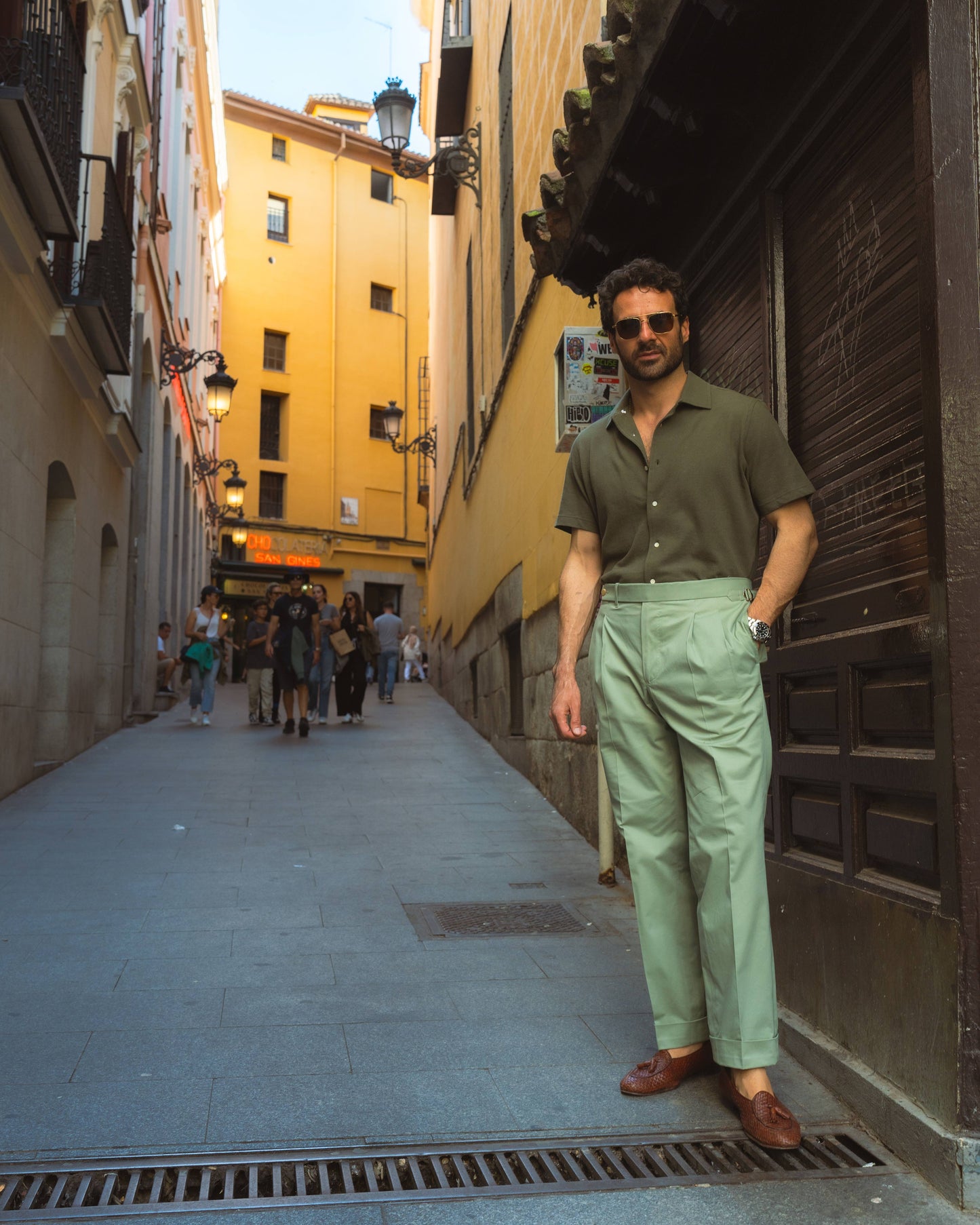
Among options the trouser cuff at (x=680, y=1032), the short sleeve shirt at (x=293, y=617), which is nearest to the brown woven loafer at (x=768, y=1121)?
the trouser cuff at (x=680, y=1032)

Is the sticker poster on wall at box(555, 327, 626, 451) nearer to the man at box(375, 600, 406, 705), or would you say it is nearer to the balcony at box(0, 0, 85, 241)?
the balcony at box(0, 0, 85, 241)

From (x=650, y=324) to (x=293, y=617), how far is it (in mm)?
10679

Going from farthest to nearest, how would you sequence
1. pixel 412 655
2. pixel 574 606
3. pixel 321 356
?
1. pixel 321 356
2. pixel 412 655
3. pixel 574 606

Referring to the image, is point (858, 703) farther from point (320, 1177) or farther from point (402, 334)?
point (402, 334)

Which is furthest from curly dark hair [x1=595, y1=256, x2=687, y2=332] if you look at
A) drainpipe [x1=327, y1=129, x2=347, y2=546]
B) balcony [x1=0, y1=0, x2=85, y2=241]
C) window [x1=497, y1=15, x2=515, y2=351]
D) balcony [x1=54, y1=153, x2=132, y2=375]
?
drainpipe [x1=327, y1=129, x2=347, y2=546]

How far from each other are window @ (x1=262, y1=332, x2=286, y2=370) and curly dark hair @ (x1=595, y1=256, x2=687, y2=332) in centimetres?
3412

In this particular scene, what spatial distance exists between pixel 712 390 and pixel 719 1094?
1.87 m

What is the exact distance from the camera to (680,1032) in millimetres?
3197

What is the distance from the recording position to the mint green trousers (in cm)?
298

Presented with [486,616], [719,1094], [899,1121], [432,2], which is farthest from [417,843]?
[432,2]

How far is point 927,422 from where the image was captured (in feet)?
9.35

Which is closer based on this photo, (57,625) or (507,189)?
(57,625)

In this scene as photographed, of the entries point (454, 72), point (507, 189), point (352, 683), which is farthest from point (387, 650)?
point (507, 189)

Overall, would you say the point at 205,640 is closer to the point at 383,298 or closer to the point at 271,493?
the point at 271,493
